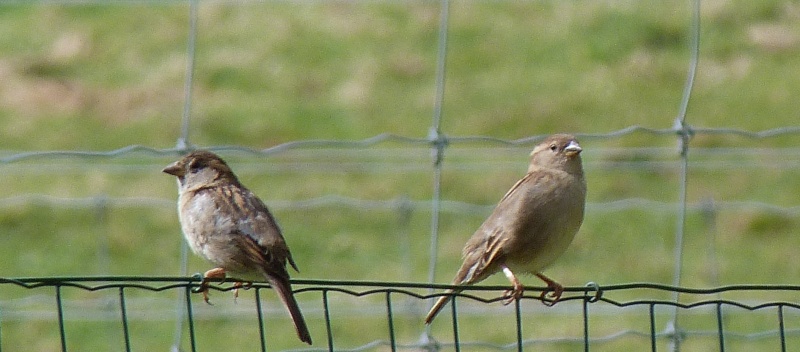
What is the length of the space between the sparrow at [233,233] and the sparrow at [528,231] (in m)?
0.69

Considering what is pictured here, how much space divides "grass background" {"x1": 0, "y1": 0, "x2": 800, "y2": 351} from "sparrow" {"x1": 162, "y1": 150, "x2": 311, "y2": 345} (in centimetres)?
276

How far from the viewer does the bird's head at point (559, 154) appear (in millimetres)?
5520

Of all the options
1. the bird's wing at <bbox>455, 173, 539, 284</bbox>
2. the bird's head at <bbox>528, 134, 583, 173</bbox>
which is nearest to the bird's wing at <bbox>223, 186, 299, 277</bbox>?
the bird's wing at <bbox>455, 173, 539, 284</bbox>

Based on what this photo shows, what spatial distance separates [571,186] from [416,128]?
215 inches

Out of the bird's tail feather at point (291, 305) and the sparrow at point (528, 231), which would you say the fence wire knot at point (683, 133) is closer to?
the sparrow at point (528, 231)

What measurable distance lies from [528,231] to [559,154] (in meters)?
0.51

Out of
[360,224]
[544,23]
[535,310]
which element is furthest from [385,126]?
[535,310]

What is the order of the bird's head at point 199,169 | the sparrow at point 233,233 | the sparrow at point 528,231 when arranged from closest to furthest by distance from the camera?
1. the sparrow at point 233,233
2. the sparrow at point 528,231
3. the bird's head at point 199,169

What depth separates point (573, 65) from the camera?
11.5 metres

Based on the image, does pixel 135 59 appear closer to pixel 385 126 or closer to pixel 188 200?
pixel 385 126

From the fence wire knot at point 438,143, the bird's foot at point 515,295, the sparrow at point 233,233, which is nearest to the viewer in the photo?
the bird's foot at point 515,295

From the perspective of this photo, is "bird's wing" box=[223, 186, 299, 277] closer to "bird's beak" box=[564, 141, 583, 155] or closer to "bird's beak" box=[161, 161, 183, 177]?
"bird's beak" box=[161, 161, 183, 177]

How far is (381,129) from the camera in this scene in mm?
10836

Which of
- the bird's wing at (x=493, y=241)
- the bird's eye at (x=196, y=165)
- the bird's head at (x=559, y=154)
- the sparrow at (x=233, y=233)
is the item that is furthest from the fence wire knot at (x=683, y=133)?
the bird's eye at (x=196, y=165)
